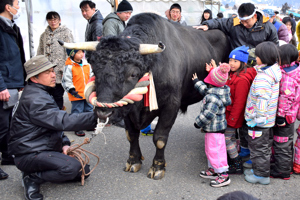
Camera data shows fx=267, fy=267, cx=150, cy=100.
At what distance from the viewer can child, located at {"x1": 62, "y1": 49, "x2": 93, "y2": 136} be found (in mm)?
4816

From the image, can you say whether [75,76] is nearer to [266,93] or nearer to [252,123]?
[252,123]

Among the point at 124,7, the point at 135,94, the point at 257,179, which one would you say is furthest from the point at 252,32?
the point at 135,94

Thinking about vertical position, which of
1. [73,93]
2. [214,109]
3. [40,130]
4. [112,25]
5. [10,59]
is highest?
[112,25]

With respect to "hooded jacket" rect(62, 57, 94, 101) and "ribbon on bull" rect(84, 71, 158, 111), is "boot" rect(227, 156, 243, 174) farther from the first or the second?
"hooded jacket" rect(62, 57, 94, 101)

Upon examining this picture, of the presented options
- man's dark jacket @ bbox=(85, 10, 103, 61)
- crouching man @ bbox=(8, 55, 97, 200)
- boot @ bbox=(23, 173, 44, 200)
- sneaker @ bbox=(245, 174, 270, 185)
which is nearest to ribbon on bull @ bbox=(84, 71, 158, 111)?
crouching man @ bbox=(8, 55, 97, 200)

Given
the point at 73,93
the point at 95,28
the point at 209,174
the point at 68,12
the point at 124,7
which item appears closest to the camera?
the point at 209,174

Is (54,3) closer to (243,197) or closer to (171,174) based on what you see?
(171,174)

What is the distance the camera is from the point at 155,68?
10.5 feet

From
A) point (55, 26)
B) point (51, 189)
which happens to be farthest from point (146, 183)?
point (55, 26)

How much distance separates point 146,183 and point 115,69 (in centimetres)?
156

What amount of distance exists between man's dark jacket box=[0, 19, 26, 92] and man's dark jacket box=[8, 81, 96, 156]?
79 cm

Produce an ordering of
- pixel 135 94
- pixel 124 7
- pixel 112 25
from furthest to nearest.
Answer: pixel 124 7 < pixel 112 25 < pixel 135 94

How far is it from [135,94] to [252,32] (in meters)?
2.51

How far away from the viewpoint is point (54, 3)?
8.21 meters
